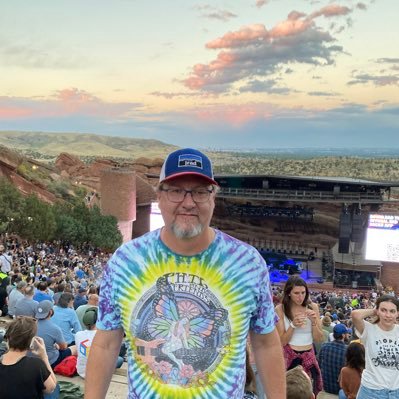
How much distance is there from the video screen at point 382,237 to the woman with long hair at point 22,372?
34.0 m

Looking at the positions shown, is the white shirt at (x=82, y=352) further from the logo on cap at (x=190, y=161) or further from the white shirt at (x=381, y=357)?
the logo on cap at (x=190, y=161)

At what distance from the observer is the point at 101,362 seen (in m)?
2.14

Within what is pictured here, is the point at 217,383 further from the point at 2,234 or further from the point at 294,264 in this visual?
the point at 294,264

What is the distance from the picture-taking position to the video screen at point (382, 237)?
34656mm

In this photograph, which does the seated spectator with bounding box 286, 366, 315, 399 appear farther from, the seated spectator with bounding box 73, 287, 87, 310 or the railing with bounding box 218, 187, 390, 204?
the railing with bounding box 218, 187, 390, 204

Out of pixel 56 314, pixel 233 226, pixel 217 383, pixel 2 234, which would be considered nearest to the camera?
pixel 217 383

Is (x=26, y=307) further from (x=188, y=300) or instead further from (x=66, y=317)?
(x=188, y=300)

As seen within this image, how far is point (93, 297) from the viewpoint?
24.3ft

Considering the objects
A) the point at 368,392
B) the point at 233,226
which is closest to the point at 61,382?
the point at 368,392

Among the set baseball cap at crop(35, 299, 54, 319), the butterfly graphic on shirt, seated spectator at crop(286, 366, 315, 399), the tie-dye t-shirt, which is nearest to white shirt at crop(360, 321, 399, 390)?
seated spectator at crop(286, 366, 315, 399)

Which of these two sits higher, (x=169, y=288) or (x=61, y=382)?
(x=169, y=288)

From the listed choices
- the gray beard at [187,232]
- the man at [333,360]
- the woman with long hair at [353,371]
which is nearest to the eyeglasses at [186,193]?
the gray beard at [187,232]

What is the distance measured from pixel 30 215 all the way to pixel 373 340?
30.0 m

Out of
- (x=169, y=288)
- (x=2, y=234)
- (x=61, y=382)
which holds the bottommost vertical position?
(x=2, y=234)
